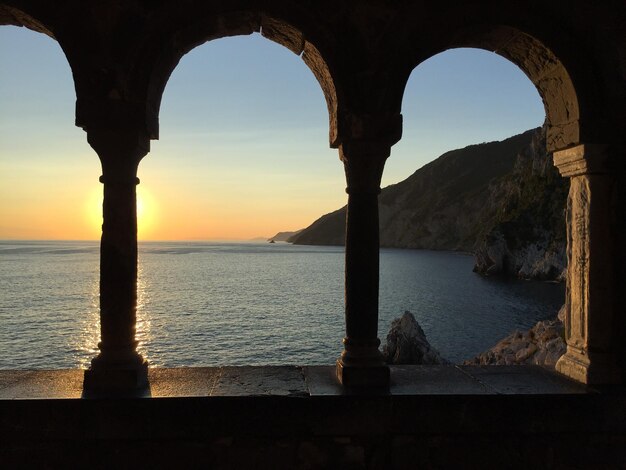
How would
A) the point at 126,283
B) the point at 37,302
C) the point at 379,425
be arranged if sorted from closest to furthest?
1. the point at 379,425
2. the point at 126,283
3. the point at 37,302

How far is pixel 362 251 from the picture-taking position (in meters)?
4.95

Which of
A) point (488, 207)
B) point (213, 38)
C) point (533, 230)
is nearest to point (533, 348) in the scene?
point (213, 38)

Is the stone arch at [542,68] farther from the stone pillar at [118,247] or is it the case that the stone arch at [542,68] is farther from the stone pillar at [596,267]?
the stone pillar at [118,247]

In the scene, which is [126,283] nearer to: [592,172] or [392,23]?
[392,23]

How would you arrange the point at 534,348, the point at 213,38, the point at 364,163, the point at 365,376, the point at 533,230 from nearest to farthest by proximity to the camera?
the point at 365,376
the point at 364,163
the point at 213,38
the point at 534,348
the point at 533,230

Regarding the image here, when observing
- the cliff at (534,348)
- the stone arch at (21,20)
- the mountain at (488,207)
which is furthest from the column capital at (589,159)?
the mountain at (488,207)

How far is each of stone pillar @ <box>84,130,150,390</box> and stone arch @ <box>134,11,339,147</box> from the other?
0.35 meters

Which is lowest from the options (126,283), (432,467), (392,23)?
(432,467)

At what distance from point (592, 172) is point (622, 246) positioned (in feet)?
2.44

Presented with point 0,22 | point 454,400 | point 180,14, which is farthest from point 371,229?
point 0,22

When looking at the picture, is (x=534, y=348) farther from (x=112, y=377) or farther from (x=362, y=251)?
(x=112, y=377)

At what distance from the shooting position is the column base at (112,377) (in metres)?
4.60

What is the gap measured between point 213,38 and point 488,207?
129278 millimetres

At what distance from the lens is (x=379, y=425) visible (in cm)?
→ 445
